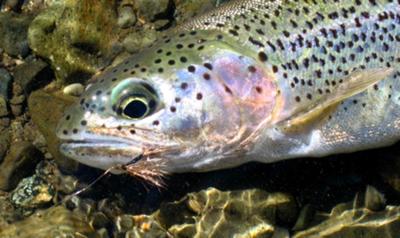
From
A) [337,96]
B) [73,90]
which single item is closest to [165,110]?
[337,96]

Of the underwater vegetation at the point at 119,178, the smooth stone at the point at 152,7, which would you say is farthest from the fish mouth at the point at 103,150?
the smooth stone at the point at 152,7

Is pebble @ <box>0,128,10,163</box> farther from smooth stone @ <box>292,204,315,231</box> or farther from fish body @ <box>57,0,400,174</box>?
smooth stone @ <box>292,204,315,231</box>

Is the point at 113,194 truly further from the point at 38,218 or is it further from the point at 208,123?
the point at 208,123

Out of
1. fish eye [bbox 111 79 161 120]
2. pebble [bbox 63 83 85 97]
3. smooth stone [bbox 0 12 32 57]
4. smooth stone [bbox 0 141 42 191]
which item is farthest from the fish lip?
smooth stone [bbox 0 12 32 57]

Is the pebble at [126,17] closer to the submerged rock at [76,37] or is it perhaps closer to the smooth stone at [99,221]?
the submerged rock at [76,37]

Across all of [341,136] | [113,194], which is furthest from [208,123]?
[113,194]

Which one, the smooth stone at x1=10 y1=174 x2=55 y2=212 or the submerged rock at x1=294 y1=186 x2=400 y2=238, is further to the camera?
the smooth stone at x1=10 y1=174 x2=55 y2=212

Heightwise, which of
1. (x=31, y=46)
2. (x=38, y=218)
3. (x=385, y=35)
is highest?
(x=385, y=35)
